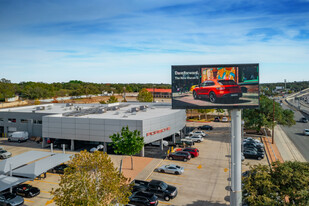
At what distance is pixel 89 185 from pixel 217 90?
523 inches

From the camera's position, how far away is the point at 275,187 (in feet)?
53.1

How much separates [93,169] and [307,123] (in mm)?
68194

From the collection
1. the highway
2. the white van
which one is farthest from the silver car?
the white van

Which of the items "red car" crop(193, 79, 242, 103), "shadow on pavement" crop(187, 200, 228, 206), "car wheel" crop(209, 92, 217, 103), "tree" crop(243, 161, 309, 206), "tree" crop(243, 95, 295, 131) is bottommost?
"shadow on pavement" crop(187, 200, 228, 206)

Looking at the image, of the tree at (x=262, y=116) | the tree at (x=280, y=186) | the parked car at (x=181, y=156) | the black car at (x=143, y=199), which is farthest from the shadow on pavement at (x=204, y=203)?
the tree at (x=262, y=116)

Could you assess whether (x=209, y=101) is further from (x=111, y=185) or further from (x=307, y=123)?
(x=307, y=123)

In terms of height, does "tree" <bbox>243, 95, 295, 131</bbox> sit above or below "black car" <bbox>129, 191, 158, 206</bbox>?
above

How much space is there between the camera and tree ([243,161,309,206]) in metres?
14.9

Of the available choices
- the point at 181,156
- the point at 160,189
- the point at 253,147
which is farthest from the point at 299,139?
the point at 160,189

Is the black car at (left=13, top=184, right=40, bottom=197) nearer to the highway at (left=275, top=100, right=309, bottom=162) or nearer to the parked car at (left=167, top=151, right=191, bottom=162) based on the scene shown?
the parked car at (left=167, top=151, right=191, bottom=162)

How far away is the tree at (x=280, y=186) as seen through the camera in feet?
49.0

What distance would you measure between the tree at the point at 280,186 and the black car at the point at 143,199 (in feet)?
25.5

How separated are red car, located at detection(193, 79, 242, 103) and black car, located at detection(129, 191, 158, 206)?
32.7 ft

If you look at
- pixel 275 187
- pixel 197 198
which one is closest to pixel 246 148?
pixel 197 198
